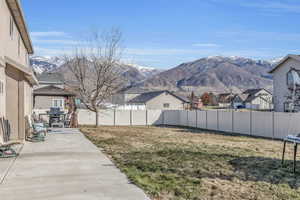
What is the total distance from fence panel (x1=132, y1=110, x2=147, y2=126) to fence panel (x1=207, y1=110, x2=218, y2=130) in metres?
7.48

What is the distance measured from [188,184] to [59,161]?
4.31 meters

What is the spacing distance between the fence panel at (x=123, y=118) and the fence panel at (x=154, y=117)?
2.01 m

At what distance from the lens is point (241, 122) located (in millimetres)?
23875

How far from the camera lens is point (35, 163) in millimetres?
9508

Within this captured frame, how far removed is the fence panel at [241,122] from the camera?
2324cm

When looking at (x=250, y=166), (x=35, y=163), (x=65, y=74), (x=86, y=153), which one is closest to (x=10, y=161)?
(x=35, y=163)

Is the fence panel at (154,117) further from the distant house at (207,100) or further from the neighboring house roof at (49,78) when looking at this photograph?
the distant house at (207,100)

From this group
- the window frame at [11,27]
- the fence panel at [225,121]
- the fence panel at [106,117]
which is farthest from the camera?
the fence panel at [106,117]

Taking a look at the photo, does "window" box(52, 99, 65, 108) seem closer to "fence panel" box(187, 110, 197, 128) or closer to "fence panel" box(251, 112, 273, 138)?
"fence panel" box(187, 110, 197, 128)

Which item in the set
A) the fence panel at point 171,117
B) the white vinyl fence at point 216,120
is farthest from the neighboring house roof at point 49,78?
the fence panel at point 171,117

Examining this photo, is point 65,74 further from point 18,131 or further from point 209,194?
point 209,194

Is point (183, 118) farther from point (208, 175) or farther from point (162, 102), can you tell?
point (162, 102)

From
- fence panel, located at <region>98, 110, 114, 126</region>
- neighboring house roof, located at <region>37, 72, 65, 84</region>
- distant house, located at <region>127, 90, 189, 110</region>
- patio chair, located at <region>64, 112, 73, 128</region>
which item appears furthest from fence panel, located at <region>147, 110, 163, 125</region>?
distant house, located at <region>127, 90, 189, 110</region>

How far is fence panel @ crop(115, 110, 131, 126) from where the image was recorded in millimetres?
32281
